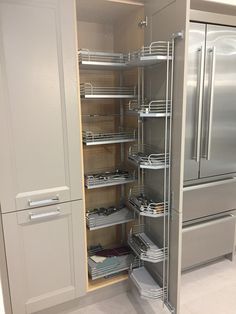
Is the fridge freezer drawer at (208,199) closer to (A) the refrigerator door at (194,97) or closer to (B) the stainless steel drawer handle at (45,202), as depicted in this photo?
(A) the refrigerator door at (194,97)

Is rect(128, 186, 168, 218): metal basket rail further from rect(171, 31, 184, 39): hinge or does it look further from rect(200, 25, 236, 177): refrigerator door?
rect(171, 31, 184, 39): hinge

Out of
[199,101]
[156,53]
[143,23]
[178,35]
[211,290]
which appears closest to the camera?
[178,35]

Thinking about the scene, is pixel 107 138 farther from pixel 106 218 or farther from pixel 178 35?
pixel 178 35

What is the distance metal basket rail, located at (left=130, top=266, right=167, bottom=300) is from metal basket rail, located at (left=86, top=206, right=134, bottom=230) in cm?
39

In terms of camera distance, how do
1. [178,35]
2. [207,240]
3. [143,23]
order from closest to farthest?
1. [178,35]
2. [143,23]
3. [207,240]

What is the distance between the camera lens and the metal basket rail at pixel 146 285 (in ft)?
5.40

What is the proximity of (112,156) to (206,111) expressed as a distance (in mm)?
862

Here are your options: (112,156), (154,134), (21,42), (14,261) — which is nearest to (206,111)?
(154,134)

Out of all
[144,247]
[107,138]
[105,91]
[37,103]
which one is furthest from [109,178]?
[37,103]

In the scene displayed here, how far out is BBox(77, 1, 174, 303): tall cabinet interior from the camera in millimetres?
1570

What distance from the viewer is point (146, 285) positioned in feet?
5.68

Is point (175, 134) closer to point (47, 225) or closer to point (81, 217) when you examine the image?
point (81, 217)

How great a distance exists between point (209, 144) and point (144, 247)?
2.98 ft

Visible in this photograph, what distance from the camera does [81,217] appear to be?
162 centimetres
